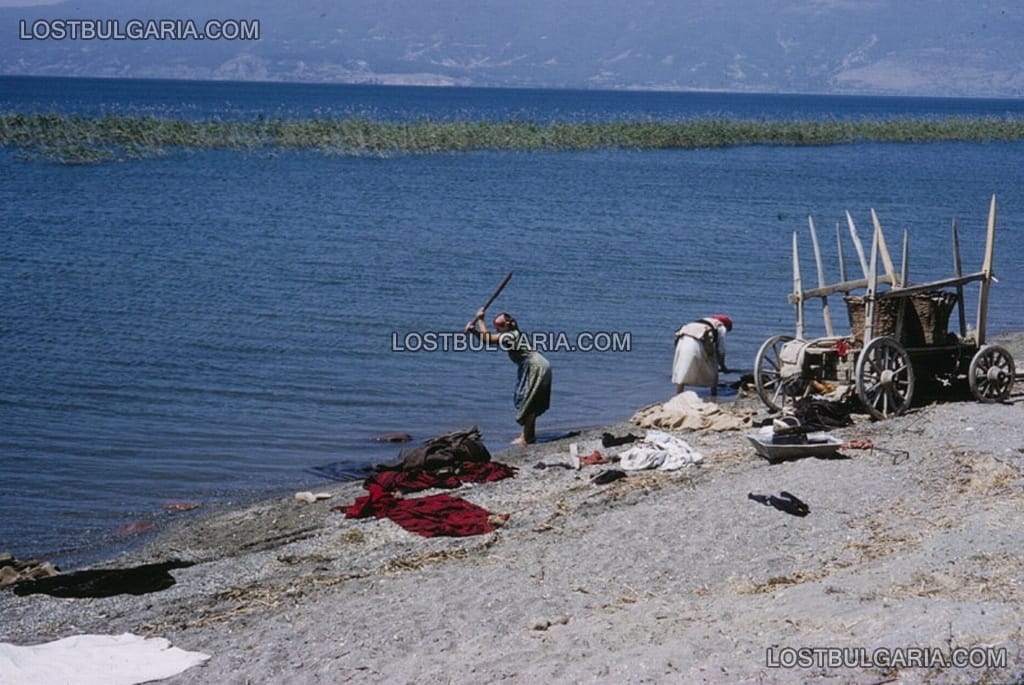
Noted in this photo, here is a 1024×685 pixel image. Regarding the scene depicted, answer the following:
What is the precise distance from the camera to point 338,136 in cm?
6091

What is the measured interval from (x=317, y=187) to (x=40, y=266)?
17526 mm

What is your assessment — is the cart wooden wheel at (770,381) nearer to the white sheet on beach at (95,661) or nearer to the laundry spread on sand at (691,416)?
the laundry spread on sand at (691,416)

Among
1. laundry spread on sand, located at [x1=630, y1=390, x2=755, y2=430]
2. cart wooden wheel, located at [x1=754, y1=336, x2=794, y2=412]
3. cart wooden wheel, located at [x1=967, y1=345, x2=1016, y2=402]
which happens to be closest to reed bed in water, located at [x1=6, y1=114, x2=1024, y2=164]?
laundry spread on sand, located at [x1=630, y1=390, x2=755, y2=430]

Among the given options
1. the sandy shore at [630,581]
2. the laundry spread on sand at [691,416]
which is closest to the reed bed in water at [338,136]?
the laundry spread on sand at [691,416]

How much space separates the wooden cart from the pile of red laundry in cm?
349

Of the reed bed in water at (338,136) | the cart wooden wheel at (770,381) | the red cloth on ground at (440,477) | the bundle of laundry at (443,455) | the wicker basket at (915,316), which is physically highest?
the reed bed in water at (338,136)

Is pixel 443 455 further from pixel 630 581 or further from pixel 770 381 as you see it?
pixel 770 381

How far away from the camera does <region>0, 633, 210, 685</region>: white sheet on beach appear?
25.4 ft

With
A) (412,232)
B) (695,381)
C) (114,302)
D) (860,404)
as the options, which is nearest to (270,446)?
(695,381)

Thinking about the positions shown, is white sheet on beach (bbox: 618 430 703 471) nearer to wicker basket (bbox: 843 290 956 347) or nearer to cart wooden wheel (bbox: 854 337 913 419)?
cart wooden wheel (bbox: 854 337 913 419)

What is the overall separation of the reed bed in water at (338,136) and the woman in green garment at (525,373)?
37.9 meters

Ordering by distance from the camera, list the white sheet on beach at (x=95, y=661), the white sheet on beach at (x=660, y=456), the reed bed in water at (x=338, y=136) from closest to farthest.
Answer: the white sheet on beach at (x=95, y=661) < the white sheet on beach at (x=660, y=456) < the reed bed in water at (x=338, y=136)

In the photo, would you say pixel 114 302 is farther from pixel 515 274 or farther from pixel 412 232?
pixel 412 232

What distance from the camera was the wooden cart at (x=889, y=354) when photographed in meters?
14.0
